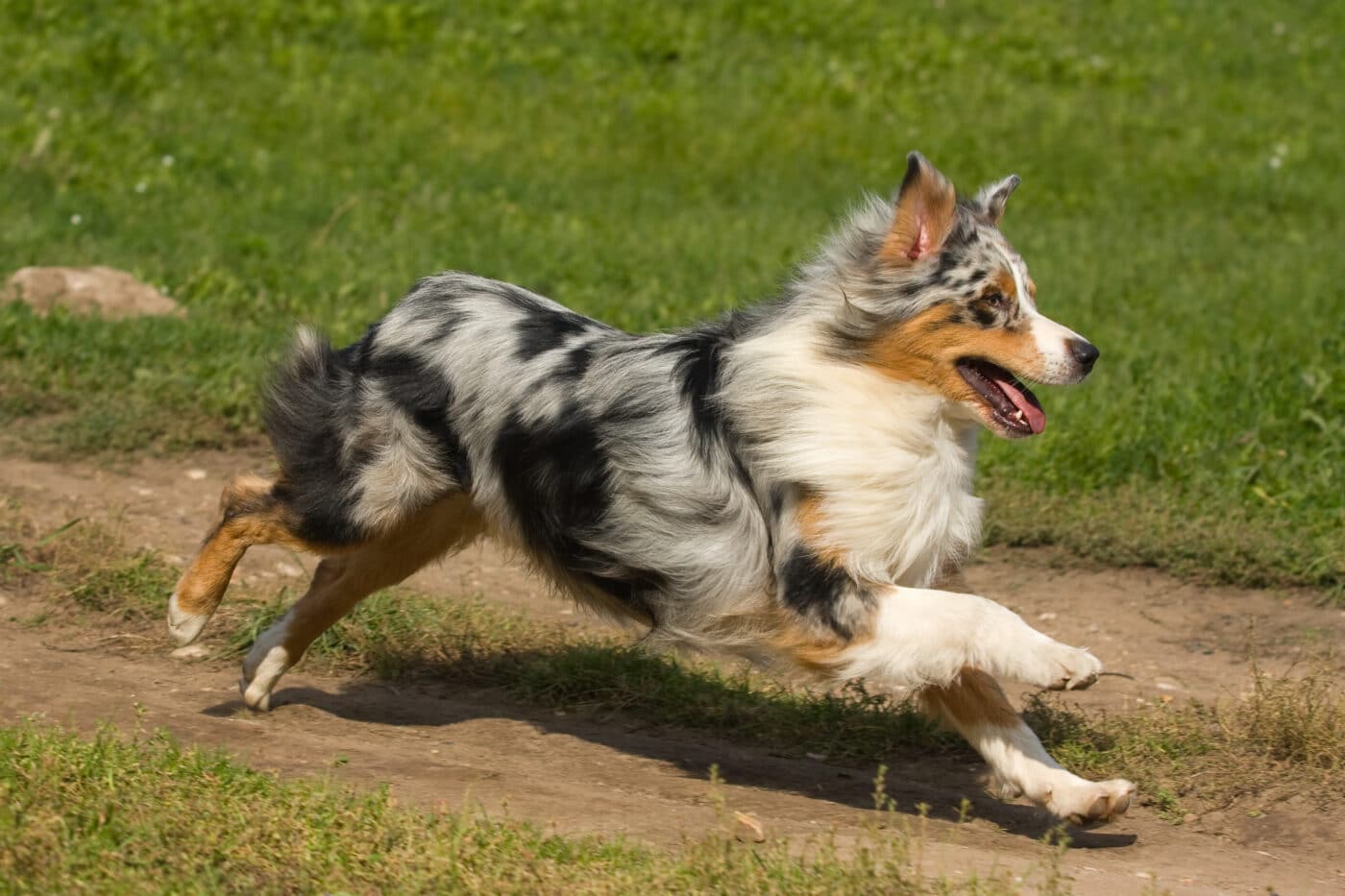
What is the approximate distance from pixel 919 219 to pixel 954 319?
328 millimetres

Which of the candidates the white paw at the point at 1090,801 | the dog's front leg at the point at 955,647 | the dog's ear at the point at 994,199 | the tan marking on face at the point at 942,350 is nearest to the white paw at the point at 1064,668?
the dog's front leg at the point at 955,647

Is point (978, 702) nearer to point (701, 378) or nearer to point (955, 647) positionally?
point (955, 647)

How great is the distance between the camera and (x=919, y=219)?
4891 mm

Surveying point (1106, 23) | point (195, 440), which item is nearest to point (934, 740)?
point (195, 440)

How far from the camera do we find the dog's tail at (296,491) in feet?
18.3

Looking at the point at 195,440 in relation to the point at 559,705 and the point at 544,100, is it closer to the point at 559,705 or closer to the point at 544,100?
the point at 559,705

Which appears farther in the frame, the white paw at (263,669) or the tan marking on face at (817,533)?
the white paw at (263,669)

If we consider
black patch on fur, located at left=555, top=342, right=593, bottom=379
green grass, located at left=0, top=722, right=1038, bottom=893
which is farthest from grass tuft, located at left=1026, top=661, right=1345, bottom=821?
black patch on fur, located at left=555, top=342, right=593, bottom=379

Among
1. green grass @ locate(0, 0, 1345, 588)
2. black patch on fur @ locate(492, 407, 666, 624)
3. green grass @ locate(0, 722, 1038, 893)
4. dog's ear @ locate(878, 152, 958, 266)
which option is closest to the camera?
green grass @ locate(0, 722, 1038, 893)

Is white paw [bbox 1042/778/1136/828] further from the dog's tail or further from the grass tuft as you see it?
the dog's tail

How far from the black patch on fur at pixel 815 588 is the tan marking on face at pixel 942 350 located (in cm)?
62

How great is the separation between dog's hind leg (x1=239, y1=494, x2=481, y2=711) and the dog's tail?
209 millimetres

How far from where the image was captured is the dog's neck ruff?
479 cm

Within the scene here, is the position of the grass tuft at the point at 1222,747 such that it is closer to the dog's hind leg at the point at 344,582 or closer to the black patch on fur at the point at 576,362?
the black patch on fur at the point at 576,362
